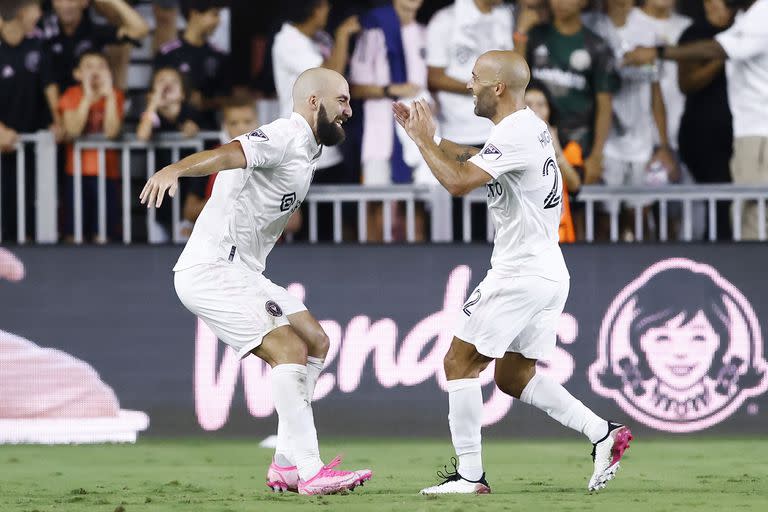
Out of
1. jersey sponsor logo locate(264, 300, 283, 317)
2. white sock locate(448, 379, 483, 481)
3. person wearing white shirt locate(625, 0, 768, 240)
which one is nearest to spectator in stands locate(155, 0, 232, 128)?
person wearing white shirt locate(625, 0, 768, 240)

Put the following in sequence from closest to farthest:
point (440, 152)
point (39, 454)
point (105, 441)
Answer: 1. point (440, 152)
2. point (39, 454)
3. point (105, 441)

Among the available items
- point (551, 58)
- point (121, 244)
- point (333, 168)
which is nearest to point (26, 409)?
point (121, 244)

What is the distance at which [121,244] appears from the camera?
10.7 meters

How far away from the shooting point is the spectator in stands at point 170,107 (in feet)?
36.5

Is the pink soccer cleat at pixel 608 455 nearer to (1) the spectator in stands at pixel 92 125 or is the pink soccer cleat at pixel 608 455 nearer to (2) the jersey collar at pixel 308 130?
(2) the jersey collar at pixel 308 130

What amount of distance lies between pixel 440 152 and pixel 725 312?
4.15 metres

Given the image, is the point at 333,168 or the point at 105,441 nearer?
the point at 105,441

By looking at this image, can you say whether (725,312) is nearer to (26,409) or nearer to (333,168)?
(333,168)

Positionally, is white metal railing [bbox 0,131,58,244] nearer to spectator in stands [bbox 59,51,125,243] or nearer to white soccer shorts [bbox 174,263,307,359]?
spectator in stands [bbox 59,51,125,243]

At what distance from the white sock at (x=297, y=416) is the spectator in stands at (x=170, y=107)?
4.17 meters

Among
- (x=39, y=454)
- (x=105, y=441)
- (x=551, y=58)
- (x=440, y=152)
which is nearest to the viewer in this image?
(x=440, y=152)

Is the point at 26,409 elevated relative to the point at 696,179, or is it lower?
lower

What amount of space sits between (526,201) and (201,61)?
4.71 m

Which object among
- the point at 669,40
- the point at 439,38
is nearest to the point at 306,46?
the point at 439,38
